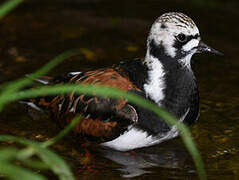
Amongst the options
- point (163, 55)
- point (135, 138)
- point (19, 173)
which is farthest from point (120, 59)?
point (19, 173)

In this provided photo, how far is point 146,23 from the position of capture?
6.91 m

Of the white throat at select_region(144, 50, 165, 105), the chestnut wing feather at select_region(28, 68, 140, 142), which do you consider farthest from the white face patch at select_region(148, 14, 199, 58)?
the chestnut wing feather at select_region(28, 68, 140, 142)

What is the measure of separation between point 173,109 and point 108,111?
0.52 meters

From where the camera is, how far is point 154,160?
14.6 feet

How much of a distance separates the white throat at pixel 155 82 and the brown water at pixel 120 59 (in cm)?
59

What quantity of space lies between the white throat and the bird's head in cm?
6

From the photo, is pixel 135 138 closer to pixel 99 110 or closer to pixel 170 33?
pixel 99 110

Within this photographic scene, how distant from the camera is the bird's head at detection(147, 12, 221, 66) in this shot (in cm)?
411

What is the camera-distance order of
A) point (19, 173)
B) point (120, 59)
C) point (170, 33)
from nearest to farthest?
point (19, 173)
point (170, 33)
point (120, 59)

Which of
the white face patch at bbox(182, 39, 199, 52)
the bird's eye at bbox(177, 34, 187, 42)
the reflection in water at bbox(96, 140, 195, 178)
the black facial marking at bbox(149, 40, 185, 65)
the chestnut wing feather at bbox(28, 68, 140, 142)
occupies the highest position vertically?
the bird's eye at bbox(177, 34, 187, 42)

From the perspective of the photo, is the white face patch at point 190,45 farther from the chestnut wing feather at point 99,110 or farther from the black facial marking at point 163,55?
the chestnut wing feather at point 99,110

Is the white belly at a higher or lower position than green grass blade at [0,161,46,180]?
lower

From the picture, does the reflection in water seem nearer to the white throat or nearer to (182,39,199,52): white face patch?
the white throat

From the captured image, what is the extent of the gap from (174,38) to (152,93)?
468 millimetres
